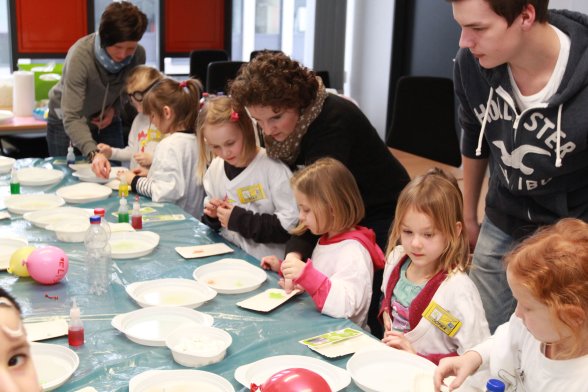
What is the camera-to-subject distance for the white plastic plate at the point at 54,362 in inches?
62.1

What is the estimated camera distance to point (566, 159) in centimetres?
182

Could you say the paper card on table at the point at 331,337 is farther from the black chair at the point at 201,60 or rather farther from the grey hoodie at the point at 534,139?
the black chair at the point at 201,60

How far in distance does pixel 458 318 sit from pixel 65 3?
224 inches

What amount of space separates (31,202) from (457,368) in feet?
7.00

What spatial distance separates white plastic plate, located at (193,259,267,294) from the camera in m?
2.14

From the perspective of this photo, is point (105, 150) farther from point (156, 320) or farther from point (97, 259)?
point (156, 320)

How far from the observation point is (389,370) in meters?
1.68

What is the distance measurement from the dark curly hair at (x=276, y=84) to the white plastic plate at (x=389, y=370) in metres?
0.96

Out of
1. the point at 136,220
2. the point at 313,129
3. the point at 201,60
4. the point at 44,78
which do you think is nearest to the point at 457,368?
the point at 313,129

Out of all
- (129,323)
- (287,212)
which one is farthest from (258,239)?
(129,323)

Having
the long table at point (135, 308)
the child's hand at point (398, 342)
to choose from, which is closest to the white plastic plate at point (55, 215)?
the long table at point (135, 308)

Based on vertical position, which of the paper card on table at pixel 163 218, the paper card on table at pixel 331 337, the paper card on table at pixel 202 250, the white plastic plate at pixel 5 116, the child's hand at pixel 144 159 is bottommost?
the paper card on table at pixel 163 218

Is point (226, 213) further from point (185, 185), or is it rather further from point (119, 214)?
point (185, 185)

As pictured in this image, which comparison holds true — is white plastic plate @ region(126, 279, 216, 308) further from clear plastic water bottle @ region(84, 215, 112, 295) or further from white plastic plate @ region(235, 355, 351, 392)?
white plastic plate @ region(235, 355, 351, 392)
